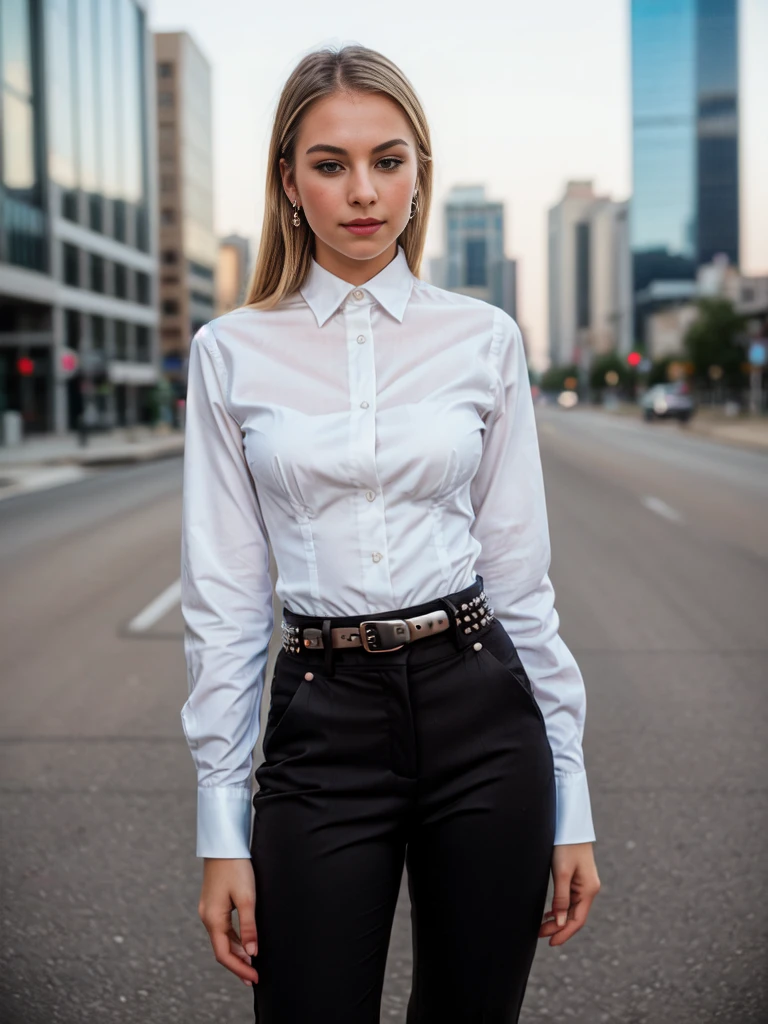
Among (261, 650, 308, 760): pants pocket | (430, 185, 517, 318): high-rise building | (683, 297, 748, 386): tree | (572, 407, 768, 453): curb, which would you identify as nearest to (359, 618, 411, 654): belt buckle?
(261, 650, 308, 760): pants pocket

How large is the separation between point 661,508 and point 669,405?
3653cm

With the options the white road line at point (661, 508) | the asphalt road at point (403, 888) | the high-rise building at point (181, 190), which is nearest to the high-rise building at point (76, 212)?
the high-rise building at point (181, 190)

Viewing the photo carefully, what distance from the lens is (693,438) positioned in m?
37.2

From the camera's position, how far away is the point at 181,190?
10344 cm

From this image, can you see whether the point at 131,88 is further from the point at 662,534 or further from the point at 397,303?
the point at 397,303

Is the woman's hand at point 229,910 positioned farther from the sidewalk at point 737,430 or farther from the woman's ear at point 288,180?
the sidewalk at point 737,430

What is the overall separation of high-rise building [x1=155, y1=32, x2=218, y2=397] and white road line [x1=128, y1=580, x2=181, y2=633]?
302ft

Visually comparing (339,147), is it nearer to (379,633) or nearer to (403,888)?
(379,633)

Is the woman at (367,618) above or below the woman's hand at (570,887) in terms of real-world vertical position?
above

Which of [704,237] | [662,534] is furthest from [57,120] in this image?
[704,237]

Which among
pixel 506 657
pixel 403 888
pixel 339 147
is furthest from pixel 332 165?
pixel 403 888

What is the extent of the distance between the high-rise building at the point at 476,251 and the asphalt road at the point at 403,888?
1.83 m

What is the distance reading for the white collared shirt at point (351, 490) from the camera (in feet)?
6.15

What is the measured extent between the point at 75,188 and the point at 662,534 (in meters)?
51.6
